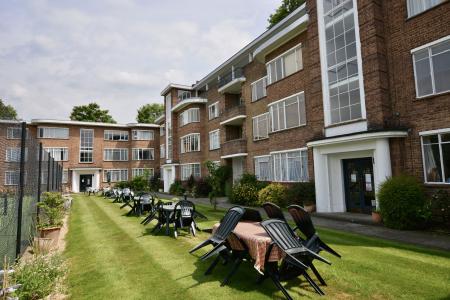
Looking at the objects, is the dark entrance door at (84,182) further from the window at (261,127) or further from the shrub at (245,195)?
the window at (261,127)

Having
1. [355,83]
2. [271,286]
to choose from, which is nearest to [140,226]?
[271,286]

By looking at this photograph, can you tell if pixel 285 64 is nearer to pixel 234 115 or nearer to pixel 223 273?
pixel 234 115

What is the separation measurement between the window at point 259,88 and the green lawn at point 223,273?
14389 millimetres

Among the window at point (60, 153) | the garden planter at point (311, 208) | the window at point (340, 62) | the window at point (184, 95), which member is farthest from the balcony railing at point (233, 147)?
the window at point (60, 153)

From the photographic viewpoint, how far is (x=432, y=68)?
10.6 meters

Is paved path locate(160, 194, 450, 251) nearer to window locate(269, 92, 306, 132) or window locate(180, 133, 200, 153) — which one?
window locate(269, 92, 306, 132)

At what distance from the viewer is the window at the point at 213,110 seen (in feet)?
93.4

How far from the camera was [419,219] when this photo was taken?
32.0ft

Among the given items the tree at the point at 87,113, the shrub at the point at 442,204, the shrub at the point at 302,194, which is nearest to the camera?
the shrub at the point at 442,204

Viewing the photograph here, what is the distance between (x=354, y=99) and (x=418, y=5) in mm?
4133

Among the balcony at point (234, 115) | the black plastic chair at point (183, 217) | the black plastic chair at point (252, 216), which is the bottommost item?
the black plastic chair at point (183, 217)

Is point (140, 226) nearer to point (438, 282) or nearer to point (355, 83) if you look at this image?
point (438, 282)

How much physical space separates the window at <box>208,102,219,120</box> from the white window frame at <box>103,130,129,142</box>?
20298 millimetres

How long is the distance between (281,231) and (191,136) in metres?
27.1
